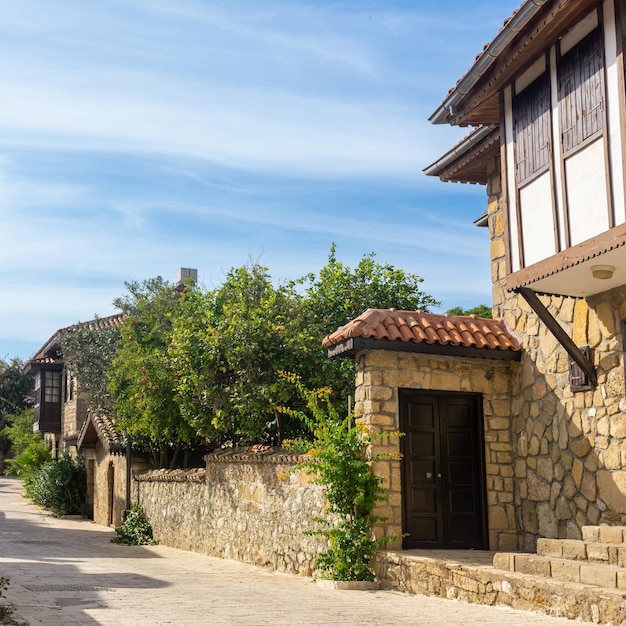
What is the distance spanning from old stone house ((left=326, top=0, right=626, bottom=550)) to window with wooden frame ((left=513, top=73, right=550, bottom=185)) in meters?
0.02

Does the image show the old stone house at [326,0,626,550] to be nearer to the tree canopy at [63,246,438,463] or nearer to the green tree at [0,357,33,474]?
the tree canopy at [63,246,438,463]

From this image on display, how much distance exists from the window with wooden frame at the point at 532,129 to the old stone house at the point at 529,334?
0.9 inches

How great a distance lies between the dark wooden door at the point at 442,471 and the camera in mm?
11117

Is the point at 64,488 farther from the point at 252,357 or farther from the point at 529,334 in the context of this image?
the point at 529,334

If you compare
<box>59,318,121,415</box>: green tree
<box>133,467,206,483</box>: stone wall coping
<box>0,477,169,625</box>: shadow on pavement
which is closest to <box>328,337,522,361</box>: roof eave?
<box>0,477,169,625</box>: shadow on pavement

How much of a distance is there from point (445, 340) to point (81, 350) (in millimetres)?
18663

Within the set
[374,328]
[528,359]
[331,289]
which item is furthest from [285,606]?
[331,289]

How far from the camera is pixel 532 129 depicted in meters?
9.87

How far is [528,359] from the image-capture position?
1124cm

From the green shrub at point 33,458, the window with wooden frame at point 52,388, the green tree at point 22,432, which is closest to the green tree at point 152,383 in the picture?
the green shrub at point 33,458

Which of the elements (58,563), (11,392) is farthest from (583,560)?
(11,392)

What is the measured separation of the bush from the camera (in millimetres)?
27625

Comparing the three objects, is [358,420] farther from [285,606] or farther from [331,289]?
[331,289]

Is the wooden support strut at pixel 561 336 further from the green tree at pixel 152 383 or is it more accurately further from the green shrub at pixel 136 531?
the green shrub at pixel 136 531
